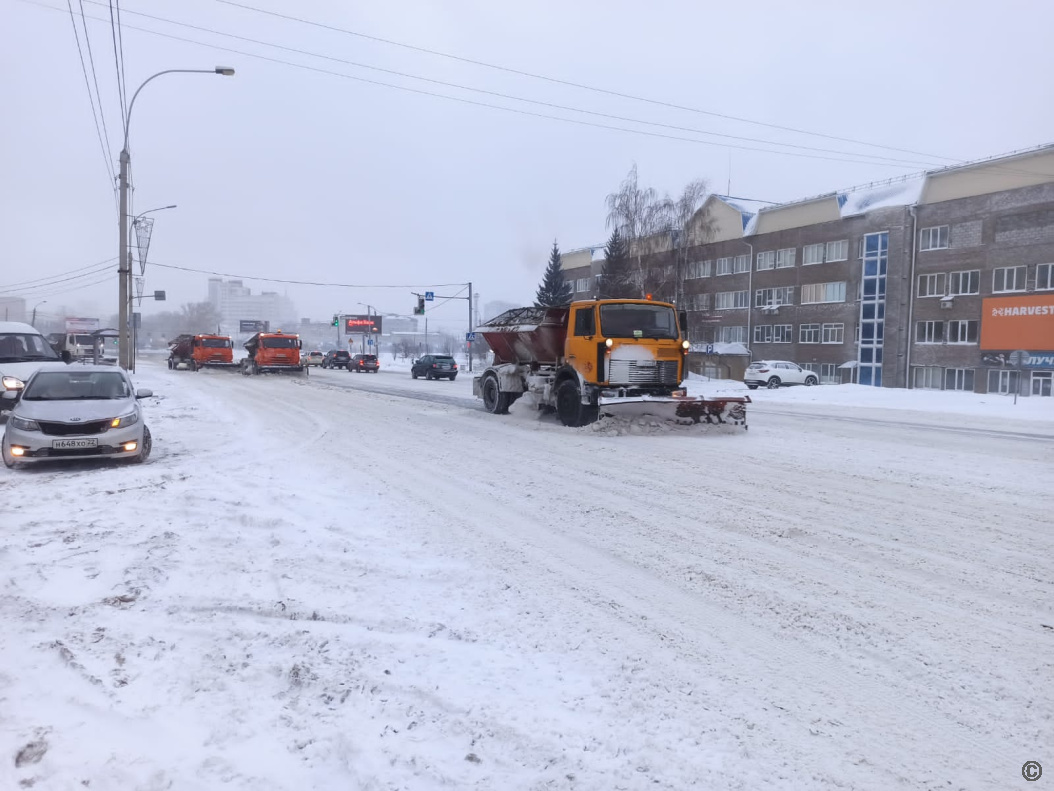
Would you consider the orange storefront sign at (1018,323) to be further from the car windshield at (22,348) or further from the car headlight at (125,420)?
the car windshield at (22,348)

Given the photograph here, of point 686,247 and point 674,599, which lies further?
point 686,247

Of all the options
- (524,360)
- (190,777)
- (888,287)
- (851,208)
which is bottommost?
(190,777)

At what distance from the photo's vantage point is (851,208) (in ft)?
161

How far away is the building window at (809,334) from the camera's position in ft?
169

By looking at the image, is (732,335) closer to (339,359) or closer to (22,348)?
(339,359)

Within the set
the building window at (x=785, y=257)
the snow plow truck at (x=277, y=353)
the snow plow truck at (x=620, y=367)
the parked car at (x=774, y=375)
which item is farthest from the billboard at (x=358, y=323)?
the snow plow truck at (x=620, y=367)

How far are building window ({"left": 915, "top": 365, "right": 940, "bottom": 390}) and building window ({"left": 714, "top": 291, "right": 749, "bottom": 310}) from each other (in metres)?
15.6

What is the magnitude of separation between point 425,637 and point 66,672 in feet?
6.08

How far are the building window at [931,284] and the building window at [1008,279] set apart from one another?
3.15 metres

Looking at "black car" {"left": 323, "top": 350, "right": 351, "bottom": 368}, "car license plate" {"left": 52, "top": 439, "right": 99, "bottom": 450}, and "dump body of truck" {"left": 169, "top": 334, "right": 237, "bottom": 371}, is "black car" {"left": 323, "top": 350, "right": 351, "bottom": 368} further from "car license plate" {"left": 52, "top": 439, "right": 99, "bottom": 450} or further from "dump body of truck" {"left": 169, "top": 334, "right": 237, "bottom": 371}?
"car license plate" {"left": 52, "top": 439, "right": 99, "bottom": 450}

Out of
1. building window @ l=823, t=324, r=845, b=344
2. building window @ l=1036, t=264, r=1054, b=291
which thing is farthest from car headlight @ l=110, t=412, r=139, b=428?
building window @ l=823, t=324, r=845, b=344

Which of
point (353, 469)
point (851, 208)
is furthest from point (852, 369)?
point (353, 469)

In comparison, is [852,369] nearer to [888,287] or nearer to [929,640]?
[888,287]

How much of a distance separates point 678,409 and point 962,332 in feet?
122
